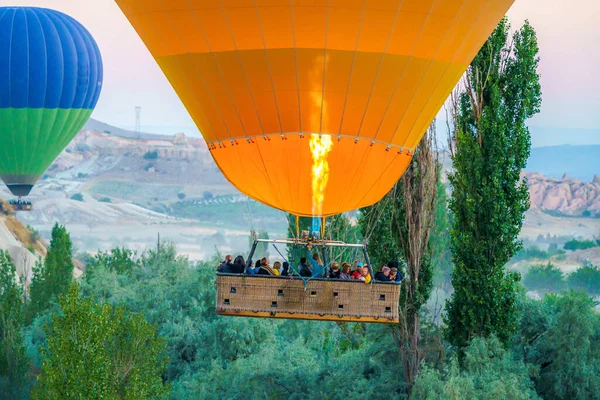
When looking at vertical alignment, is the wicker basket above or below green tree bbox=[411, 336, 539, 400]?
above

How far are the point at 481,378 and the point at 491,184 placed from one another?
Answer: 117 inches

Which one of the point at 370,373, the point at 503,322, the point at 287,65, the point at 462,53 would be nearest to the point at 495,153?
the point at 503,322

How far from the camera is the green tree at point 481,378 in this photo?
1959cm

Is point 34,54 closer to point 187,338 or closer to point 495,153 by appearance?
point 187,338

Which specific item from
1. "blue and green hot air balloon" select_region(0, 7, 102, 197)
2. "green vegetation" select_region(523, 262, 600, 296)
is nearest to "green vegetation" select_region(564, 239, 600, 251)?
"green vegetation" select_region(523, 262, 600, 296)

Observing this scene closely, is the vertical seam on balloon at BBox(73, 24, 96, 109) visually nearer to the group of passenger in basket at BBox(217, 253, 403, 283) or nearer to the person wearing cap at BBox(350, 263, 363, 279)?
the group of passenger in basket at BBox(217, 253, 403, 283)

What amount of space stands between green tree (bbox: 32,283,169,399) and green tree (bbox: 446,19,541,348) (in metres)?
4.87

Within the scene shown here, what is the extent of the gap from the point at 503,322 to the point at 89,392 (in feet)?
20.9

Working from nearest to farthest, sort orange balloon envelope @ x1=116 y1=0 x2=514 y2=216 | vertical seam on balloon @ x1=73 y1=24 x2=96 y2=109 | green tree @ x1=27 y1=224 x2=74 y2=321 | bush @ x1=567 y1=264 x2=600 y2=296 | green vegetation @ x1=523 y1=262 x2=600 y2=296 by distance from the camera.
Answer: orange balloon envelope @ x1=116 y1=0 x2=514 y2=216
vertical seam on balloon @ x1=73 y1=24 x2=96 y2=109
green tree @ x1=27 y1=224 x2=74 y2=321
bush @ x1=567 y1=264 x2=600 y2=296
green vegetation @ x1=523 y1=262 x2=600 y2=296

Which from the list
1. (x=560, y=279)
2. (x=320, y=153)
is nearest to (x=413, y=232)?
(x=320, y=153)

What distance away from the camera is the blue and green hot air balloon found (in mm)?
31922

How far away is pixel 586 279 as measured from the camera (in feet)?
177

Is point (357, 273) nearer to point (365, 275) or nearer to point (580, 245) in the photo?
point (365, 275)

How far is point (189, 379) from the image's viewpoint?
83.1 feet
